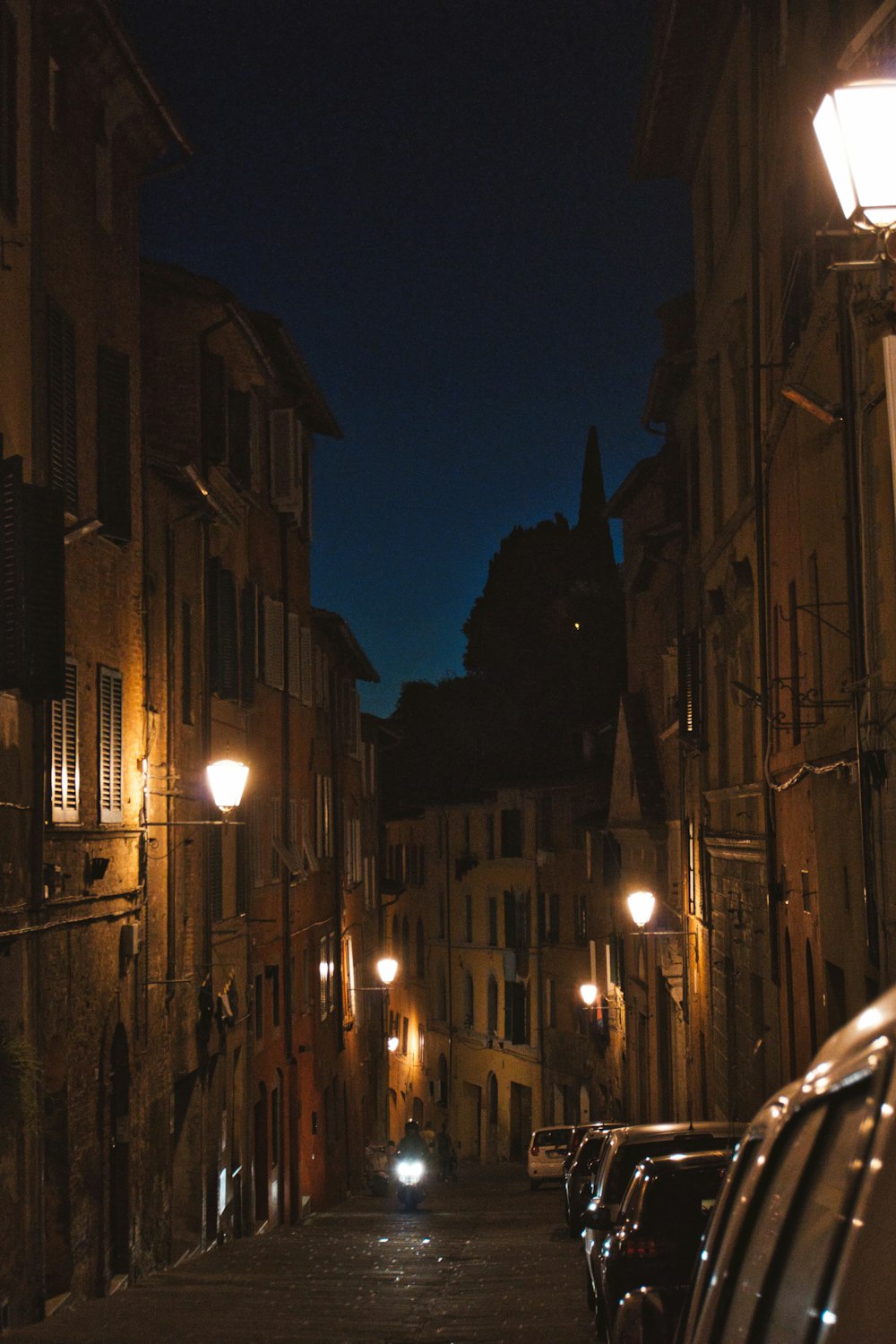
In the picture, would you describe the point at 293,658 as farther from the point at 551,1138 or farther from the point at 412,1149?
the point at 551,1138

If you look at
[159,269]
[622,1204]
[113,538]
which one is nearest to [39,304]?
[113,538]

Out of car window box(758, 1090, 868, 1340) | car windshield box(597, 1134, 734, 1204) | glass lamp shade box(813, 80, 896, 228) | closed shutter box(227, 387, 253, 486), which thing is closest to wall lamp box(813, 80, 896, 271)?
glass lamp shade box(813, 80, 896, 228)

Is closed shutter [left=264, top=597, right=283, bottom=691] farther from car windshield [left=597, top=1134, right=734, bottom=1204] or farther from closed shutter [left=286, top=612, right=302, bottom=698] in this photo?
car windshield [left=597, top=1134, right=734, bottom=1204]

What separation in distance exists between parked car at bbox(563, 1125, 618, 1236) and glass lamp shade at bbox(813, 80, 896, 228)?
15.8m

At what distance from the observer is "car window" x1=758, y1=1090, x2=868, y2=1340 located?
2.55 m

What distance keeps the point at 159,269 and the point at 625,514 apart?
50.7 feet

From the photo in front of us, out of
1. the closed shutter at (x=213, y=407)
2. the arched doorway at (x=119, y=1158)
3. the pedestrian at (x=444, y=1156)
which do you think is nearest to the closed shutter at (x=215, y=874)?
the arched doorway at (x=119, y=1158)

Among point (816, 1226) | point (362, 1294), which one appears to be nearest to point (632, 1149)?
point (362, 1294)

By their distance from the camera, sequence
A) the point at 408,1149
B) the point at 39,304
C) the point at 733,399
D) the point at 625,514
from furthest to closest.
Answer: the point at 625,514 < the point at 408,1149 < the point at 733,399 < the point at 39,304

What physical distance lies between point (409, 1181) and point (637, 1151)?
633 inches

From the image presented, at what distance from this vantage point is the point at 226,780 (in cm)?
1780

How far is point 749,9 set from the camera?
63.1 feet

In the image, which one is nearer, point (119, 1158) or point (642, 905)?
point (119, 1158)

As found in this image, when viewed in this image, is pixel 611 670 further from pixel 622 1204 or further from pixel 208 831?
pixel 622 1204
